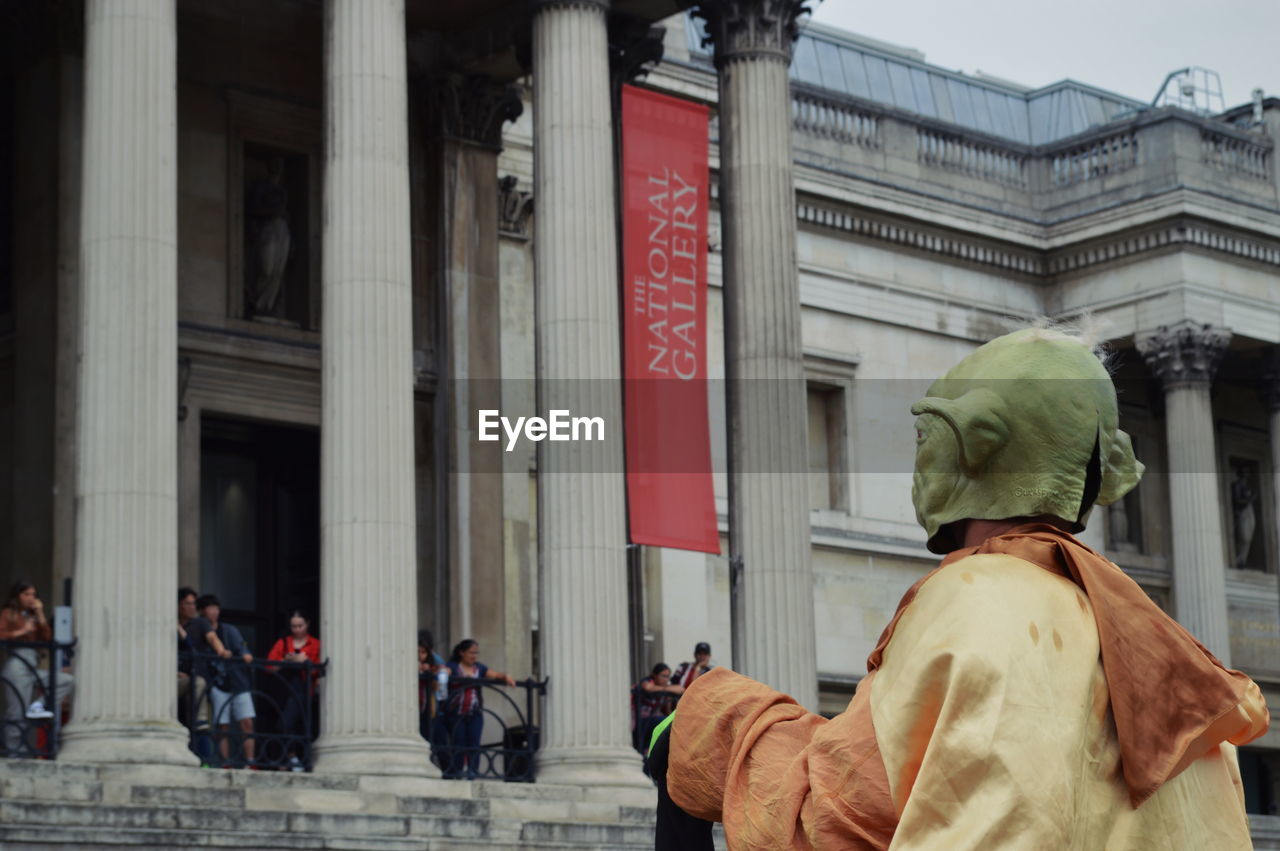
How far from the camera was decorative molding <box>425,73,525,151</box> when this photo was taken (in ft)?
76.1

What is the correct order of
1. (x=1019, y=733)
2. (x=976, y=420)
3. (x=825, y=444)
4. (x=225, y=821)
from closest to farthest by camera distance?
(x=1019, y=733)
(x=976, y=420)
(x=225, y=821)
(x=825, y=444)

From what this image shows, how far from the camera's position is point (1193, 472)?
3175 centimetres

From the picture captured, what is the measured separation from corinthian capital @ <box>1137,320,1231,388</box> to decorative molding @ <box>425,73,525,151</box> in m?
12.1

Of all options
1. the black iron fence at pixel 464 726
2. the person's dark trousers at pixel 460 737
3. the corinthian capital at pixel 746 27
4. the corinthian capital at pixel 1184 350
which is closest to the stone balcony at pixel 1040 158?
the corinthian capital at pixel 1184 350

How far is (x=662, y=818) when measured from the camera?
9.03ft

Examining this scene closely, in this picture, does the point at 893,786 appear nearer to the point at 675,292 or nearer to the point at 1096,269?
the point at 675,292

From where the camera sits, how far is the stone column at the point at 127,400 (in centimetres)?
1576

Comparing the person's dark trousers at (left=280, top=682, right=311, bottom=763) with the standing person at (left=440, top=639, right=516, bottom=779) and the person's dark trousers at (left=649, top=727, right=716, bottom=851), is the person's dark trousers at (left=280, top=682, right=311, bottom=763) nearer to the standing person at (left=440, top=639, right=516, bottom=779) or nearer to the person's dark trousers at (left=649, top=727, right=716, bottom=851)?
the standing person at (left=440, top=639, right=516, bottom=779)

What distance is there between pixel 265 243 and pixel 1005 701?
20.2 m

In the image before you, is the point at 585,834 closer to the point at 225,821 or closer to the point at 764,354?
the point at 225,821

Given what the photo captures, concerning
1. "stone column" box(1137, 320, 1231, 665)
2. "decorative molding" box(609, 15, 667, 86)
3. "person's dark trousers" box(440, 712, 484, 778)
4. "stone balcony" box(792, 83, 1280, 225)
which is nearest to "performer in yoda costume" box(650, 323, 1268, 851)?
"person's dark trousers" box(440, 712, 484, 778)

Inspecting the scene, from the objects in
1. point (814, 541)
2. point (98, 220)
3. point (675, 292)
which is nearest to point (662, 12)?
point (675, 292)

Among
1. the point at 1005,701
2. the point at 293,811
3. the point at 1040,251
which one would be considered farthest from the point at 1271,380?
the point at 1005,701

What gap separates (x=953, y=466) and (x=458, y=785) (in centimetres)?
1490
